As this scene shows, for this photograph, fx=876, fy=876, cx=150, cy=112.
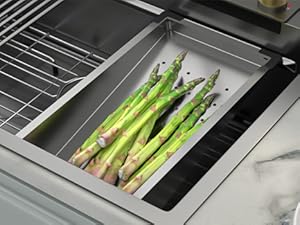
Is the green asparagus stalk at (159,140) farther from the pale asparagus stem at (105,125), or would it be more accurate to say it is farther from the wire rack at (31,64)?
the wire rack at (31,64)

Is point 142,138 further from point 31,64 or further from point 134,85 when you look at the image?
point 31,64

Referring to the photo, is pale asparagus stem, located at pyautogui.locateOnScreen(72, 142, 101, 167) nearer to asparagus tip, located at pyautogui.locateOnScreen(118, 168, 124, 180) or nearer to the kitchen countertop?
asparagus tip, located at pyautogui.locateOnScreen(118, 168, 124, 180)

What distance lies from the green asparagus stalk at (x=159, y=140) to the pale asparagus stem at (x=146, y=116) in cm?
2

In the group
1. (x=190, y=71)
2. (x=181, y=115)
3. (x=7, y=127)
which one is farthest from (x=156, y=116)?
(x=7, y=127)

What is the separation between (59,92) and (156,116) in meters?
0.24

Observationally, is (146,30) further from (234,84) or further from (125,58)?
(234,84)

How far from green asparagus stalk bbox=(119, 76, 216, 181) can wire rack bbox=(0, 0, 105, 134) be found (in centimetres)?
26

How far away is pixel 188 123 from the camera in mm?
1555

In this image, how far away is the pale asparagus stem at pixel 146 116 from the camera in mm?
1480

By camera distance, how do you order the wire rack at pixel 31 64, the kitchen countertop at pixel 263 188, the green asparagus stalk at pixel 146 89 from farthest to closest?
the wire rack at pixel 31 64 → the green asparagus stalk at pixel 146 89 → the kitchen countertop at pixel 263 188

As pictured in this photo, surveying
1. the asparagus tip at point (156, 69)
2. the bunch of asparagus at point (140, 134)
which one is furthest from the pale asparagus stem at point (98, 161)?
the asparagus tip at point (156, 69)

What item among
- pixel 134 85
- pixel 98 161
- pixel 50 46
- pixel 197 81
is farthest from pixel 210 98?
pixel 50 46

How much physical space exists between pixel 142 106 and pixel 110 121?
0.07 metres

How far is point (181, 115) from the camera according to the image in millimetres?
1562
